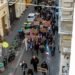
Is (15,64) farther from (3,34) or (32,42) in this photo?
(3,34)

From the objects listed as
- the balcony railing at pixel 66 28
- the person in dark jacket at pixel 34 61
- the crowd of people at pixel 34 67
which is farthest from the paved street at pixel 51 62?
the balcony railing at pixel 66 28

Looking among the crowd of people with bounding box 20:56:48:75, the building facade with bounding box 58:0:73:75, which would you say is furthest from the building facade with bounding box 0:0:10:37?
the building facade with bounding box 58:0:73:75

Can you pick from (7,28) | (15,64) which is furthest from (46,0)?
(15,64)

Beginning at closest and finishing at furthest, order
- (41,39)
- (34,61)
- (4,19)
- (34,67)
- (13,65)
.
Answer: (34,61) → (34,67) → (13,65) → (41,39) → (4,19)

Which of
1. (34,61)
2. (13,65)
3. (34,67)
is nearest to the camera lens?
(34,61)

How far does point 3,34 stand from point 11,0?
24.3 feet

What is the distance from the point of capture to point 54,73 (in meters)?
19.4

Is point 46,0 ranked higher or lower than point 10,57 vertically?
higher

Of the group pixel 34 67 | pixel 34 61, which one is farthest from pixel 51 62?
pixel 34 61

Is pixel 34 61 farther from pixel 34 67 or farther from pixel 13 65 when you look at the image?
pixel 13 65

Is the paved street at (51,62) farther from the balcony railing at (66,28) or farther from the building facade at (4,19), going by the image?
the building facade at (4,19)

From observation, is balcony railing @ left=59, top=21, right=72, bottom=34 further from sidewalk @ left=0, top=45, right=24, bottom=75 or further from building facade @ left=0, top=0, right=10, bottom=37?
building facade @ left=0, top=0, right=10, bottom=37

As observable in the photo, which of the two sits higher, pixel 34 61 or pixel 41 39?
pixel 41 39

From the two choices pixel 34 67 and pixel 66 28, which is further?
pixel 34 67
